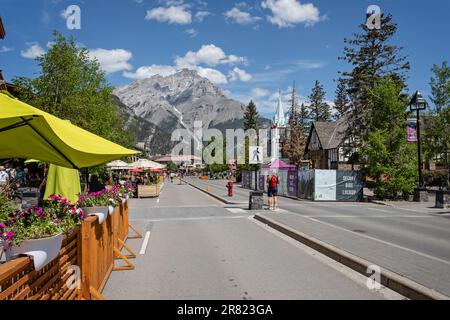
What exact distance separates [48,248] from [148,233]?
911 cm

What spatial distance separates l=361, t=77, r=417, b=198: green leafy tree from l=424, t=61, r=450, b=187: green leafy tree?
19.0 feet

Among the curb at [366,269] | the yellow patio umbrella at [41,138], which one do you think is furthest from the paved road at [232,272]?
the yellow patio umbrella at [41,138]

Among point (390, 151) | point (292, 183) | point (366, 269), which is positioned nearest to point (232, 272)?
point (366, 269)

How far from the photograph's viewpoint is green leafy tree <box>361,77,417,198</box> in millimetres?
26594

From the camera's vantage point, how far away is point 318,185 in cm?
2719

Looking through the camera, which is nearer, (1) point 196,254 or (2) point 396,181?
(1) point 196,254

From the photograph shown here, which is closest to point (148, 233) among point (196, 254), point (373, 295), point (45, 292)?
point (196, 254)

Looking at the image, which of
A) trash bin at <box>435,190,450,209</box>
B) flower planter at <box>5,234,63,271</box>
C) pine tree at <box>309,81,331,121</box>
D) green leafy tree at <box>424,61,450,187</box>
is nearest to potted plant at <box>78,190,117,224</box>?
flower planter at <box>5,234,63,271</box>

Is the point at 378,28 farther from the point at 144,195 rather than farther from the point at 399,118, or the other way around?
the point at 144,195

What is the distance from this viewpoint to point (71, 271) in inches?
196

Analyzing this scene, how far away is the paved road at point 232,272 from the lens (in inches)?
245

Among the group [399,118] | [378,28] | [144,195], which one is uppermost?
[378,28]

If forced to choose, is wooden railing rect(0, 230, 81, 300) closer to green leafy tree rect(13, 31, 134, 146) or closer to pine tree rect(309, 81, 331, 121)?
green leafy tree rect(13, 31, 134, 146)

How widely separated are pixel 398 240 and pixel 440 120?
25.4m
